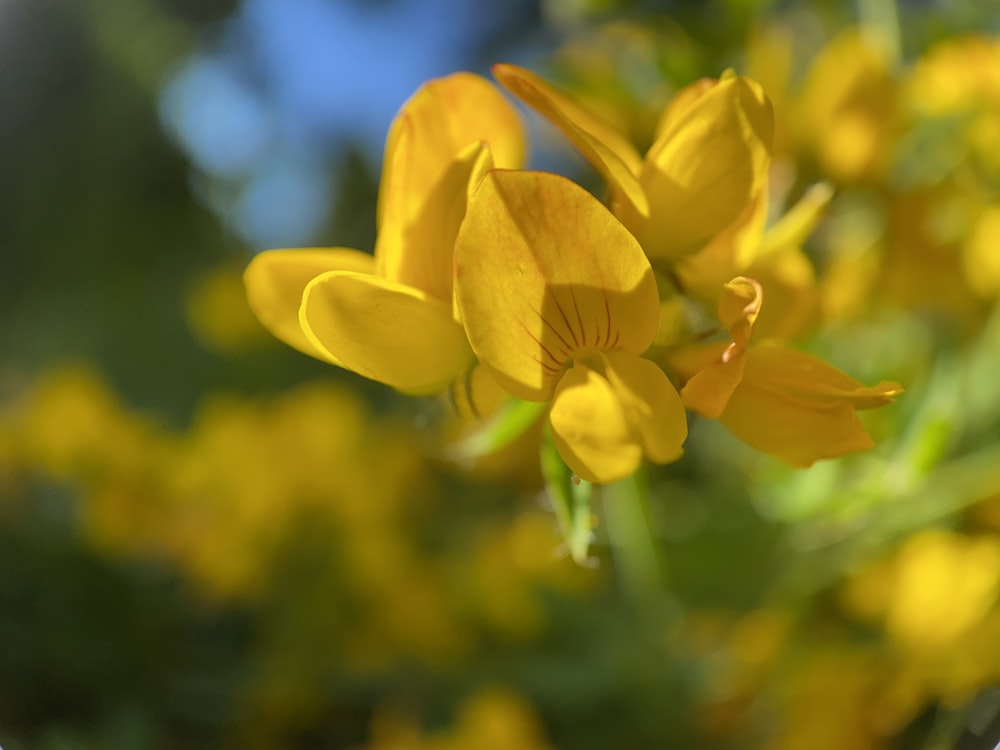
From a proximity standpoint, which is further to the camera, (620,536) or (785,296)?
(620,536)

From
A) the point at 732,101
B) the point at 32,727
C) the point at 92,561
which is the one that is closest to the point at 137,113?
the point at 92,561

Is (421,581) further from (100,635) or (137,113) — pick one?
(137,113)

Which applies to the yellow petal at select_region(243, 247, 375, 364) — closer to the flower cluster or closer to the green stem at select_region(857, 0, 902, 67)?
the flower cluster

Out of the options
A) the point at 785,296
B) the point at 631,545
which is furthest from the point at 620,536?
the point at 785,296

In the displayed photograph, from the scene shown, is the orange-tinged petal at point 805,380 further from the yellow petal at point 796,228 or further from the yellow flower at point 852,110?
the yellow flower at point 852,110

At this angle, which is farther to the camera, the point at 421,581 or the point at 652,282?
the point at 421,581

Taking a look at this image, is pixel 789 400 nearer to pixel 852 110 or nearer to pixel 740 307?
pixel 740 307
